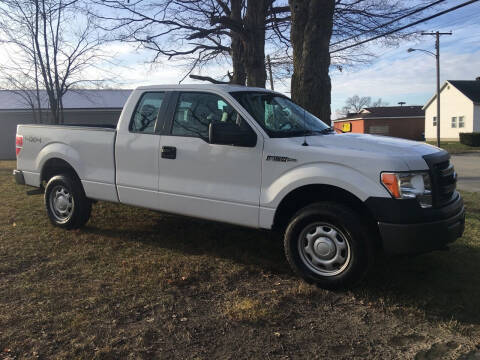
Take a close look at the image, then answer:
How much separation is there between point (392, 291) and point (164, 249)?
2673mm

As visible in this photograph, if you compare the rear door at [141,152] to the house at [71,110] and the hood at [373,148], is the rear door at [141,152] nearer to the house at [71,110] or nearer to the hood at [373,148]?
the hood at [373,148]

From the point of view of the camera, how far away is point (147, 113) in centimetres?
518

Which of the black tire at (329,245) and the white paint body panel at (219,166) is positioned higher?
the white paint body panel at (219,166)

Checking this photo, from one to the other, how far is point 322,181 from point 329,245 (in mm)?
604

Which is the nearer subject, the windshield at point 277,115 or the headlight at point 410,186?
the headlight at point 410,186

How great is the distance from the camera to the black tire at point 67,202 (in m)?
5.72

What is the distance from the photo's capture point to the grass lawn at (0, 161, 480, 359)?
3.02 m

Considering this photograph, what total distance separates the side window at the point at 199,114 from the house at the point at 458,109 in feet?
137

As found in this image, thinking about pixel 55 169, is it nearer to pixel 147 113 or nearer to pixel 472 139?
pixel 147 113

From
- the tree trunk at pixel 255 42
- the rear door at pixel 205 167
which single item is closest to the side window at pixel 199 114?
the rear door at pixel 205 167

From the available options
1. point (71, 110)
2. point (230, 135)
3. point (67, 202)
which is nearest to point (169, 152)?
point (230, 135)

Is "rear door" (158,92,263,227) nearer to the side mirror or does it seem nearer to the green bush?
the side mirror

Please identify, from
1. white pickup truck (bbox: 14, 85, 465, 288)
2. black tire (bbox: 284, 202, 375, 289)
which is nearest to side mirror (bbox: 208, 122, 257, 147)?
white pickup truck (bbox: 14, 85, 465, 288)

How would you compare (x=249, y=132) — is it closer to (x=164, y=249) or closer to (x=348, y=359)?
(x=164, y=249)
